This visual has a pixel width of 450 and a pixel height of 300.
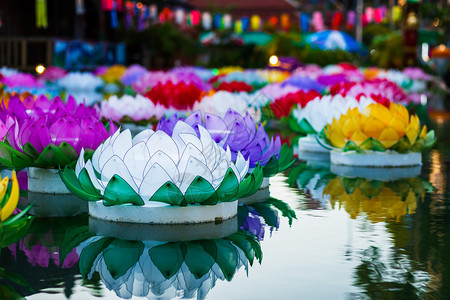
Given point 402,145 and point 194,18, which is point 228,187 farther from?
point 194,18

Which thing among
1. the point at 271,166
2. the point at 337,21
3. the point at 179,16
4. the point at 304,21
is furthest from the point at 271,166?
the point at 337,21

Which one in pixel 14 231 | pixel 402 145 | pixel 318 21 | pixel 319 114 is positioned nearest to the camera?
pixel 14 231

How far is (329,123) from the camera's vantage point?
7078 mm

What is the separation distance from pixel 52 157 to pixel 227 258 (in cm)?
160

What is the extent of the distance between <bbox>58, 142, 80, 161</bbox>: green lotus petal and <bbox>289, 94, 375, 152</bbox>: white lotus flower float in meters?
2.60

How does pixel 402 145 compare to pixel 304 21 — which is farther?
pixel 304 21

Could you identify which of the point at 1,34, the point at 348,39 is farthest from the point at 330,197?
the point at 348,39

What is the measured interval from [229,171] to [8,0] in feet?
69.0

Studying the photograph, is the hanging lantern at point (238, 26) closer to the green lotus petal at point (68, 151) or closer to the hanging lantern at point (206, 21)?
the hanging lantern at point (206, 21)

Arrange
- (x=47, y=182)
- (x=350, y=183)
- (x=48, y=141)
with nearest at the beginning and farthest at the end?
(x=48, y=141)
(x=47, y=182)
(x=350, y=183)

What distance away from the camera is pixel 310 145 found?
7.45 meters

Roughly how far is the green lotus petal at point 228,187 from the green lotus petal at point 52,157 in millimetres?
1068

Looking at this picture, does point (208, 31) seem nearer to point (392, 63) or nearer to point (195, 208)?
point (392, 63)

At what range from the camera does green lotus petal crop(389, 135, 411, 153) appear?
639 centimetres
